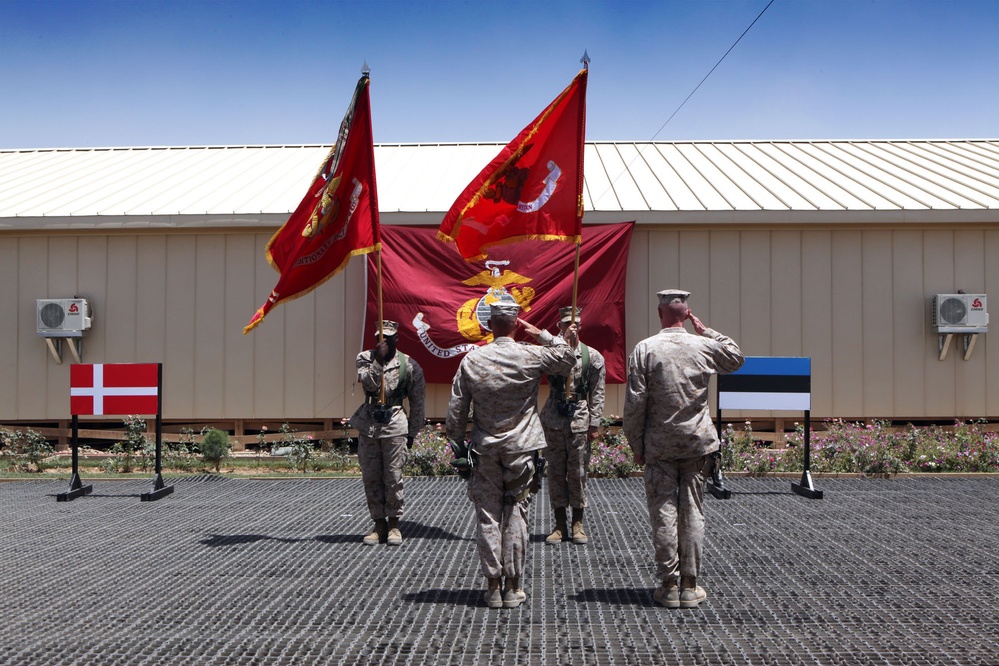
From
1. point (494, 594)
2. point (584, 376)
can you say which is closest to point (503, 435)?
point (494, 594)

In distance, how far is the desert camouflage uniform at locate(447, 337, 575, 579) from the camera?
5277 mm

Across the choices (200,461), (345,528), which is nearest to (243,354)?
(200,461)

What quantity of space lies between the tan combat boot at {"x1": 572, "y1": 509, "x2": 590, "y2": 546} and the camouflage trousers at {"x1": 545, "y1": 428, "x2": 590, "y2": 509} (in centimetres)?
6

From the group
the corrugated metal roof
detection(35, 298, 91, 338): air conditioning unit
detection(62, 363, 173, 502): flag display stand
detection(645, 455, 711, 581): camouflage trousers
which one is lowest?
detection(645, 455, 711, 581): camouflage trousers

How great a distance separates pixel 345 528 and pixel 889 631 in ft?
15.2

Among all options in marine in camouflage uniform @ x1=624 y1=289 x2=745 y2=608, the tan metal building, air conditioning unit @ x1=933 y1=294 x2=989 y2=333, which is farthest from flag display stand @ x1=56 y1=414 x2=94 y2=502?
air conditioning unit @ x1=933 y1=294 x2=989 y2=333

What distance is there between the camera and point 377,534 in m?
7.27

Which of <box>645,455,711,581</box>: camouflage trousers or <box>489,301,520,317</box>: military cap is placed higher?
<box>489,301,520,317</box>: military cap

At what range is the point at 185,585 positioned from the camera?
584 centimetres

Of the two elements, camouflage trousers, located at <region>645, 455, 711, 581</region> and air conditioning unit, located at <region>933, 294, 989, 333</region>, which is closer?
camouflage trousers, located at <region>645, 455, 711, 581</region>

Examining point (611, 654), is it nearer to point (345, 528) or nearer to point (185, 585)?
point (185, 585)

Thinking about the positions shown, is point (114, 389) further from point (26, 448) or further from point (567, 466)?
point (567, 466)

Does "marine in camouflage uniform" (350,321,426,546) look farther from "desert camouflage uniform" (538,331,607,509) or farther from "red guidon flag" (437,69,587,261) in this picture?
"red guidon flag" (437,69,587,261)

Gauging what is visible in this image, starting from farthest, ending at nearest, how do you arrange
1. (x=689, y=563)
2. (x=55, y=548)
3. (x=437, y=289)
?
(x=437, y=289) → (x=55, y=548) → (x=689, y=563)
